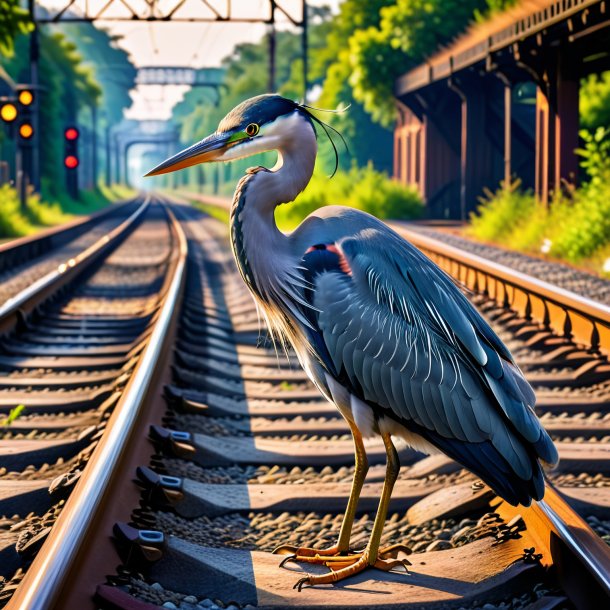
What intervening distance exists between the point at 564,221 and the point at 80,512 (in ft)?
43.3

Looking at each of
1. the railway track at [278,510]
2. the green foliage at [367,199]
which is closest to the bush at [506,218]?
the green foliage at [367,199]

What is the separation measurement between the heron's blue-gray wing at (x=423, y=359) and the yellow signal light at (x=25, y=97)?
21.6 metres

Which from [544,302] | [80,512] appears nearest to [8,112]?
[544,302]

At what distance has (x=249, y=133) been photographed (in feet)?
11.2

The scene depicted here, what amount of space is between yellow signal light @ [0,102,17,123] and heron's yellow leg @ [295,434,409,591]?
70.6ft

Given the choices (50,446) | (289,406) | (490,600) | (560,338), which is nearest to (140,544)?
(490,600)

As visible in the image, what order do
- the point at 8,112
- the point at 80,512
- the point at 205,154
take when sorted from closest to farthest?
the point at 205,154, the point at 80,512, the point at 8,112

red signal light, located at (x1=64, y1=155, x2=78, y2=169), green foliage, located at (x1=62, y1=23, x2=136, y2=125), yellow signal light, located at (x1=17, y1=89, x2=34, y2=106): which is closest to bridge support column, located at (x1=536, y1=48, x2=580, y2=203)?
yellow signal light, located at (x1=17, y1=89, x2=34, y2=106)

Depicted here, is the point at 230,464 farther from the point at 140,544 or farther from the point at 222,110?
the point at 222,110

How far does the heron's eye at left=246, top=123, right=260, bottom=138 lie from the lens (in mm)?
3400

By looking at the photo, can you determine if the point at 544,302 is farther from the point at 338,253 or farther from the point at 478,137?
the point at 478,137

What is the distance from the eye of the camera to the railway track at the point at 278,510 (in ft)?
10.9

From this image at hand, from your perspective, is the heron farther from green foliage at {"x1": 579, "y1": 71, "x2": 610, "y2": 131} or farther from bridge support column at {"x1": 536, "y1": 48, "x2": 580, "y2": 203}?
green foliage at {"x1": 579, "y1": 71, "x2": 610, "y2": 131}

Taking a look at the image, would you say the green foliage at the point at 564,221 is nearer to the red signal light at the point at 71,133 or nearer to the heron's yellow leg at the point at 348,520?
the heron's yellow leg at the point at 348,520
